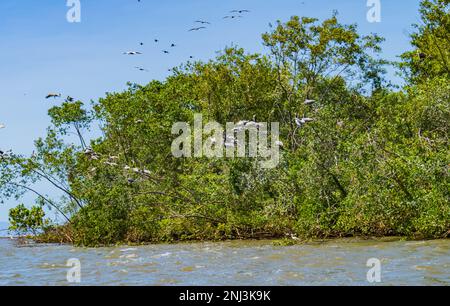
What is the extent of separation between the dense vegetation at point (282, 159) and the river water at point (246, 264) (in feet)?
3.61

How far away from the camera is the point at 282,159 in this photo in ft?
71.4

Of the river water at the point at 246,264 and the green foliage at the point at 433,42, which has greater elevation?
the green foliage at the point at 433,42

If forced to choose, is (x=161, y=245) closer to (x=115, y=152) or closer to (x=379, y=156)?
(x=379, y=156)

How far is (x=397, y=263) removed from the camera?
14023mm

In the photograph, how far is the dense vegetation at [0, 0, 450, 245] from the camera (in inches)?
754

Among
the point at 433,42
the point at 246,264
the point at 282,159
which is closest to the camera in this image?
the point at 246,264

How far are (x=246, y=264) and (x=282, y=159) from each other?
689 centimetres

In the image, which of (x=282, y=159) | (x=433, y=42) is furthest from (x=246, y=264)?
(x=433, y=42)

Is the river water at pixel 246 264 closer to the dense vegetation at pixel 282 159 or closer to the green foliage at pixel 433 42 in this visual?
the dense vegetation at pixel 282 159

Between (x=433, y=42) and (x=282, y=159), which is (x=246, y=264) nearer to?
(x=282, y=159)

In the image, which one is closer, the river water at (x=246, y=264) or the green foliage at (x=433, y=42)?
the river water at (x=246, y=264)

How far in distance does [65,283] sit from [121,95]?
18399mm

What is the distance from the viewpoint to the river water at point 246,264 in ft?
42.1

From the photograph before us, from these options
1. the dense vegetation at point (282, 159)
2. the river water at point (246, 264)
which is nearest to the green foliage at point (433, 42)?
the dense vegetation at point (282, 159)
